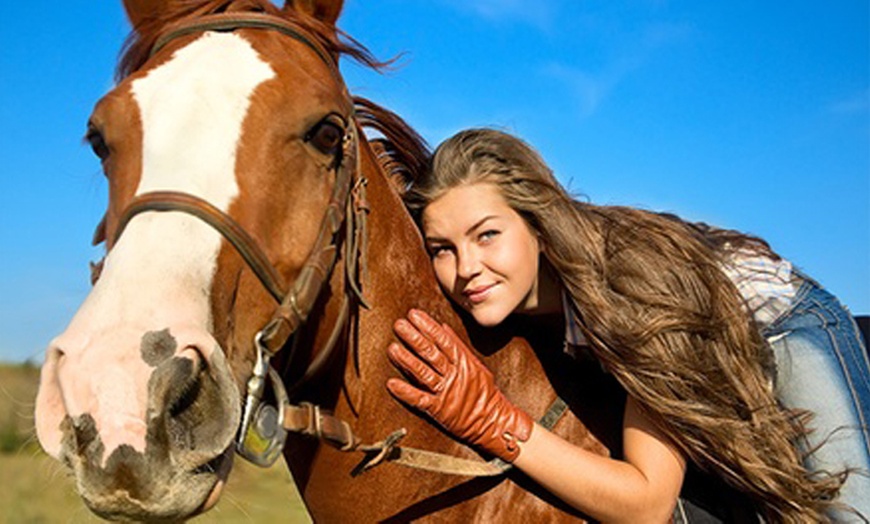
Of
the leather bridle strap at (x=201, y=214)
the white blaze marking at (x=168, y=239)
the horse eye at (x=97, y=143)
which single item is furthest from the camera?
the horse eye at (x=97, y=143)

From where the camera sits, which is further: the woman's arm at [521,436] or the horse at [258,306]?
the woman's arm at [521,436]

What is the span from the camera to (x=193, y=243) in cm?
A: 211

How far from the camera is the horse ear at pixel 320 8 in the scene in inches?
115

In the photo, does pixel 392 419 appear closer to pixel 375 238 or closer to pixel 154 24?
pixel 375 238

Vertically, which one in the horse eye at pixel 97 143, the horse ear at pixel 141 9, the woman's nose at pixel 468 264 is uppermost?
the horse ear at pixel 141 9

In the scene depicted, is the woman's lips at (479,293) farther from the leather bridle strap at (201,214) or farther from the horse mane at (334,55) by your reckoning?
the leather bridle strap at (201,214)

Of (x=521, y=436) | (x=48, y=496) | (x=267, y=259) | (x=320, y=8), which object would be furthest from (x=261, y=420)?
(x=48, y=496)

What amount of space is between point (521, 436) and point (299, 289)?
96cm

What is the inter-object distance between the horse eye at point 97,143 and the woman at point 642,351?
3.53 feet

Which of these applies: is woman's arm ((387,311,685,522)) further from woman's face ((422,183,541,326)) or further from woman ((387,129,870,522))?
woman's face ((422,183,541,326))

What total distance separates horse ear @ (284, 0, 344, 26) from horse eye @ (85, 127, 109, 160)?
2.66 ft

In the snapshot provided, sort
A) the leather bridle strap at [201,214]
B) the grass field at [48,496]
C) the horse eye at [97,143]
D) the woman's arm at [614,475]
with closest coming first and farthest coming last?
A: the leather bridle strap at [201,214] < the horse eye at [97,143] < the woman's arm at [614,475] < the grass field at [48,496]

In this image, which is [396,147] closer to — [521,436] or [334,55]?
[334,55]

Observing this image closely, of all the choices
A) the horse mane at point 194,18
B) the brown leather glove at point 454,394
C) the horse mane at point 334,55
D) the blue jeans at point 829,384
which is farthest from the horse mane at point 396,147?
the blue jeans at point 829,384
